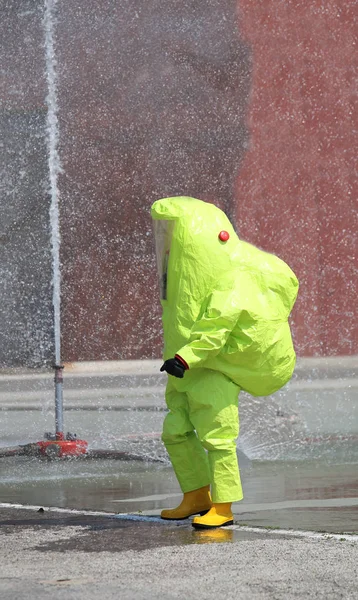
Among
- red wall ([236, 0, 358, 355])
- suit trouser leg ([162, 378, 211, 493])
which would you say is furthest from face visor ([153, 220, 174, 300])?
red wall ([236, 0, 358, 355])

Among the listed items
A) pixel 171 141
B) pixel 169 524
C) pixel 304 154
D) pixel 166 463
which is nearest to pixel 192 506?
pixel 169 524

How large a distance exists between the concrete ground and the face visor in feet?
3.12

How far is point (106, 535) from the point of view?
193 inches

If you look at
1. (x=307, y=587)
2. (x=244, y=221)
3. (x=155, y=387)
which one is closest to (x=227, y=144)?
(x=244, y=221)

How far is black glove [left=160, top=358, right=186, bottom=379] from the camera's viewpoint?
498cm

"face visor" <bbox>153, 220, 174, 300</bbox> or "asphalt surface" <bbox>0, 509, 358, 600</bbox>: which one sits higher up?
"face visor" <bbox>153, 220, 174, 300</bbox>

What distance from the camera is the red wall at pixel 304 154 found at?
65.4ft

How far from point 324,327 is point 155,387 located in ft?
13.7

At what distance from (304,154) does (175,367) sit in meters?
15.6

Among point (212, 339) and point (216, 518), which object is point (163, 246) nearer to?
point (212, 339)

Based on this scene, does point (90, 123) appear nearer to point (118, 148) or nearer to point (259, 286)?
point (118, 148)

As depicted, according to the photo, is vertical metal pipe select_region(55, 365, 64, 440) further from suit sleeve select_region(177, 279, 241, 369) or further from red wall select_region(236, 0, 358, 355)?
red wall select_region(236, 0, 358, 355)

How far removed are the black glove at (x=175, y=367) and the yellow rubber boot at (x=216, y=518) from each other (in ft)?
1.78

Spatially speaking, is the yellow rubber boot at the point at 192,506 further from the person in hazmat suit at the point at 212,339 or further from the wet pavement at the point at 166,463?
the wet pavement at the point at 166,463
